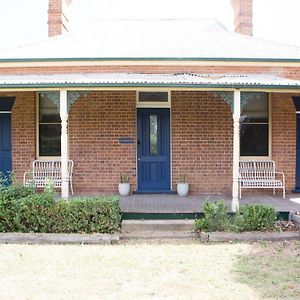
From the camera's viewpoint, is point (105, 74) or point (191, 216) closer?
point (191, 216)

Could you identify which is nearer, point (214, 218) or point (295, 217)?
point (214, 218)

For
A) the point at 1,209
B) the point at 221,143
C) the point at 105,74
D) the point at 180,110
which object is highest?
the point at 105,74

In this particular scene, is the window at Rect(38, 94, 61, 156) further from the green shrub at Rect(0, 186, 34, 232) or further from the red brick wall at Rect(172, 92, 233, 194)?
the green shrub at Rect(0, 186, 34, 232)

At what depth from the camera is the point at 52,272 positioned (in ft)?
19.4

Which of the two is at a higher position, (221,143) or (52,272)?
(221,143)

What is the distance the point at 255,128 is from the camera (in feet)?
37.2

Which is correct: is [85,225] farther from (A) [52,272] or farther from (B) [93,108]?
(B) [93,108]

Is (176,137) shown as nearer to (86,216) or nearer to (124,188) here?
(124,188)

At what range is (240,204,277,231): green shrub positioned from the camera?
786cm

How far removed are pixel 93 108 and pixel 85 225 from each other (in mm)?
4066

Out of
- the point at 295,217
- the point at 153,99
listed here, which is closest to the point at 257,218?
the point at 295,217
